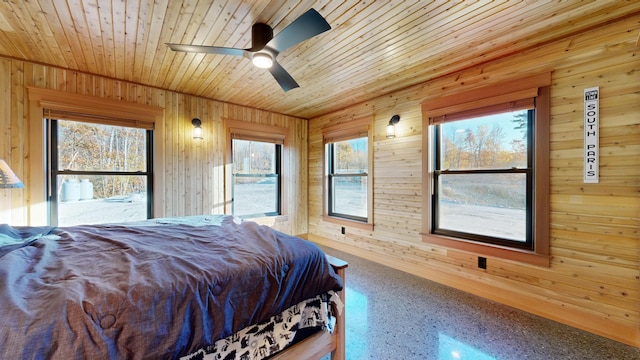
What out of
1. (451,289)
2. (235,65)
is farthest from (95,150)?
(451,289)

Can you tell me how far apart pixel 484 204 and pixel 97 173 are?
4.65m

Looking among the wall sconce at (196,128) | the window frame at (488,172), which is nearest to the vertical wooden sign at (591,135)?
the window frame at (488,172)

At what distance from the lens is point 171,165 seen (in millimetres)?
3508

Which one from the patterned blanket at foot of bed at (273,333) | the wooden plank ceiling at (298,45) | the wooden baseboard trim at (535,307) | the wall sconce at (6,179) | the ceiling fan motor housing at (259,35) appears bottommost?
the wooden baseboard trim at (535,307)

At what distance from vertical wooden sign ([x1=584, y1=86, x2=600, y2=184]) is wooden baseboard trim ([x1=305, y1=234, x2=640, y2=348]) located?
3.78ft

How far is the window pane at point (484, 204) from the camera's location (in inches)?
99.9

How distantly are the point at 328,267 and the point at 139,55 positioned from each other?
283 centimetres

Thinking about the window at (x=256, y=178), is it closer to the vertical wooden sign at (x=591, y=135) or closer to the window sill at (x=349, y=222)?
the window sill at (x=349, y=222)

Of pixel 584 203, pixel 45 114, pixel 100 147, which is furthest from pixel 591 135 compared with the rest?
pixel 45 114

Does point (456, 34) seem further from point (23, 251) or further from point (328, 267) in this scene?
point (23, 251)

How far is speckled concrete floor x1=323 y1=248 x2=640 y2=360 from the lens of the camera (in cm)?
182

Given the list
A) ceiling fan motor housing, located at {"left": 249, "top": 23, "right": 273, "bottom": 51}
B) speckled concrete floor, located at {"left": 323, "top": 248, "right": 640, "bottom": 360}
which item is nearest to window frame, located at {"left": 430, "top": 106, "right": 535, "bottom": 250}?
speckled concrete floor, located at {"left": 323, "top": 248, "right": 640, "bottom": 360}

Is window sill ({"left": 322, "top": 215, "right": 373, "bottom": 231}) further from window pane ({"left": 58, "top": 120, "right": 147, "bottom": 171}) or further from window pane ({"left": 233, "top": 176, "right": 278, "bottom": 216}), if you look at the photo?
window pane ({"left": 58, "top": 120, "right": 147, "bottom": 171})

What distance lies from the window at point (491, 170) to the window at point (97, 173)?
3.83 meters
